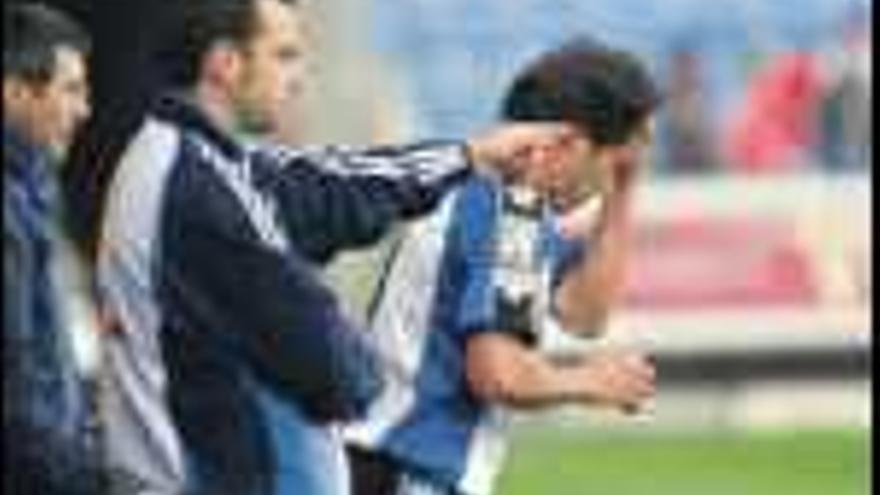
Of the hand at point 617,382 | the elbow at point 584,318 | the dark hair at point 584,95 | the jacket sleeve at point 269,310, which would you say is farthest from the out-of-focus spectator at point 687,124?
the jacket sleeve at point 269,310

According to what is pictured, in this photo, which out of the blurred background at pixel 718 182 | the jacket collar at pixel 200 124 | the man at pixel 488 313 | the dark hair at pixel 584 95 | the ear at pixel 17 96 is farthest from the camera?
the blurred background at pixel 718 182

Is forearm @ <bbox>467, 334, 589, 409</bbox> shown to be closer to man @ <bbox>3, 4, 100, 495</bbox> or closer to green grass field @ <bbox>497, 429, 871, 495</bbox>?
man @ <bbox>3, 4, 100, 495</bbox>

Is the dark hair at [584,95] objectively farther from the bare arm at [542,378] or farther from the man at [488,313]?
the bare arm at [542,378]

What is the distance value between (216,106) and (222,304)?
361 millimetres

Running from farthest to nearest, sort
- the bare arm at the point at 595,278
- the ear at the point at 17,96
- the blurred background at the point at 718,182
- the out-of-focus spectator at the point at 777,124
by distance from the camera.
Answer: the out-of-focus spectator at the point at 777,124
the blurred background at the point at 718,182
the bare arm at the point at 595,278
the ear at the point at 17,96

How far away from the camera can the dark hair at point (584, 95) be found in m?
8.70

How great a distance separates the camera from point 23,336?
8023 mm

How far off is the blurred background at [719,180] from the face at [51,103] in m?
12.4

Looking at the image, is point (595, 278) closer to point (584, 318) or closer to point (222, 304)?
point (584, 318)

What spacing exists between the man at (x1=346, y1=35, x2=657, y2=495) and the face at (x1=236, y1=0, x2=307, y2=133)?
34cm

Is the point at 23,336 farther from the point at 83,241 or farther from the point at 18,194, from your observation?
the point at 83,241

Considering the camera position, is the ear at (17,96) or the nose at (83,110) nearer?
the ear at (17,96)

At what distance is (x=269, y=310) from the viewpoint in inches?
328

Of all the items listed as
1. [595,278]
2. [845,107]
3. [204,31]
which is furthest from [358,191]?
[845,107]
